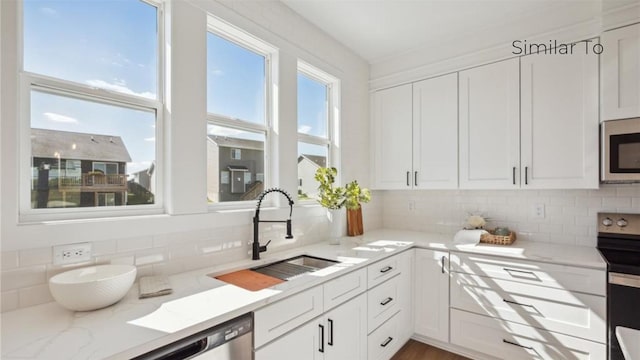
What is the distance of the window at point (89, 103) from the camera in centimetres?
129

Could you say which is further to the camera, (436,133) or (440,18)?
(436,133)

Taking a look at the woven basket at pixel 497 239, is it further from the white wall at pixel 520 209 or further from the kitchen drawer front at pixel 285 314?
the kitchen drawer front at pixel 285 314

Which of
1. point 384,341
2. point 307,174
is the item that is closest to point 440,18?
point 307,174

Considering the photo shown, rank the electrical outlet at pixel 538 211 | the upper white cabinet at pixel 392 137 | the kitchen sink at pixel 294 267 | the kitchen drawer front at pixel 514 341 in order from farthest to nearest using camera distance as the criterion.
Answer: the upper white cabinet at pixel 392 137
the electrical outlet at pixel 538 211
the kitchen drawer front at pixel 514 341
the kitchen sink at pixel 294 267

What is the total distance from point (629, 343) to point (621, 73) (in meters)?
1.82

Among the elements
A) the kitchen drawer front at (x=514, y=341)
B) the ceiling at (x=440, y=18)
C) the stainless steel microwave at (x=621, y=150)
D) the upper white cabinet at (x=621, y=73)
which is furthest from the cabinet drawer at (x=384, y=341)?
the ceiling at (x=440, y=18)

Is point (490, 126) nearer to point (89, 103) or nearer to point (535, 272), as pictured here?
point (535, 272)

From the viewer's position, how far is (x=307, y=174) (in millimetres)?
2680

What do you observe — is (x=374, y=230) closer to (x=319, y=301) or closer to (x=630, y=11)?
(x=319, y=301)

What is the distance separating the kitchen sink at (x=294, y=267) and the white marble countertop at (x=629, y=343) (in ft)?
4.50

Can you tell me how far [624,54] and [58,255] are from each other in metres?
3.47

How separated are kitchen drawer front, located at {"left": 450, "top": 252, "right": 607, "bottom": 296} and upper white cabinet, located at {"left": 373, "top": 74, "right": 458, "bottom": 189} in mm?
759

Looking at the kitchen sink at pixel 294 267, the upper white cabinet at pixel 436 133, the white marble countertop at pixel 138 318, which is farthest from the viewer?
the upper white cabinet at pixel 436 133

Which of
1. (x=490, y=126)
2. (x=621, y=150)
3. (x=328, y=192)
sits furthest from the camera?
(x=490, y=126)
